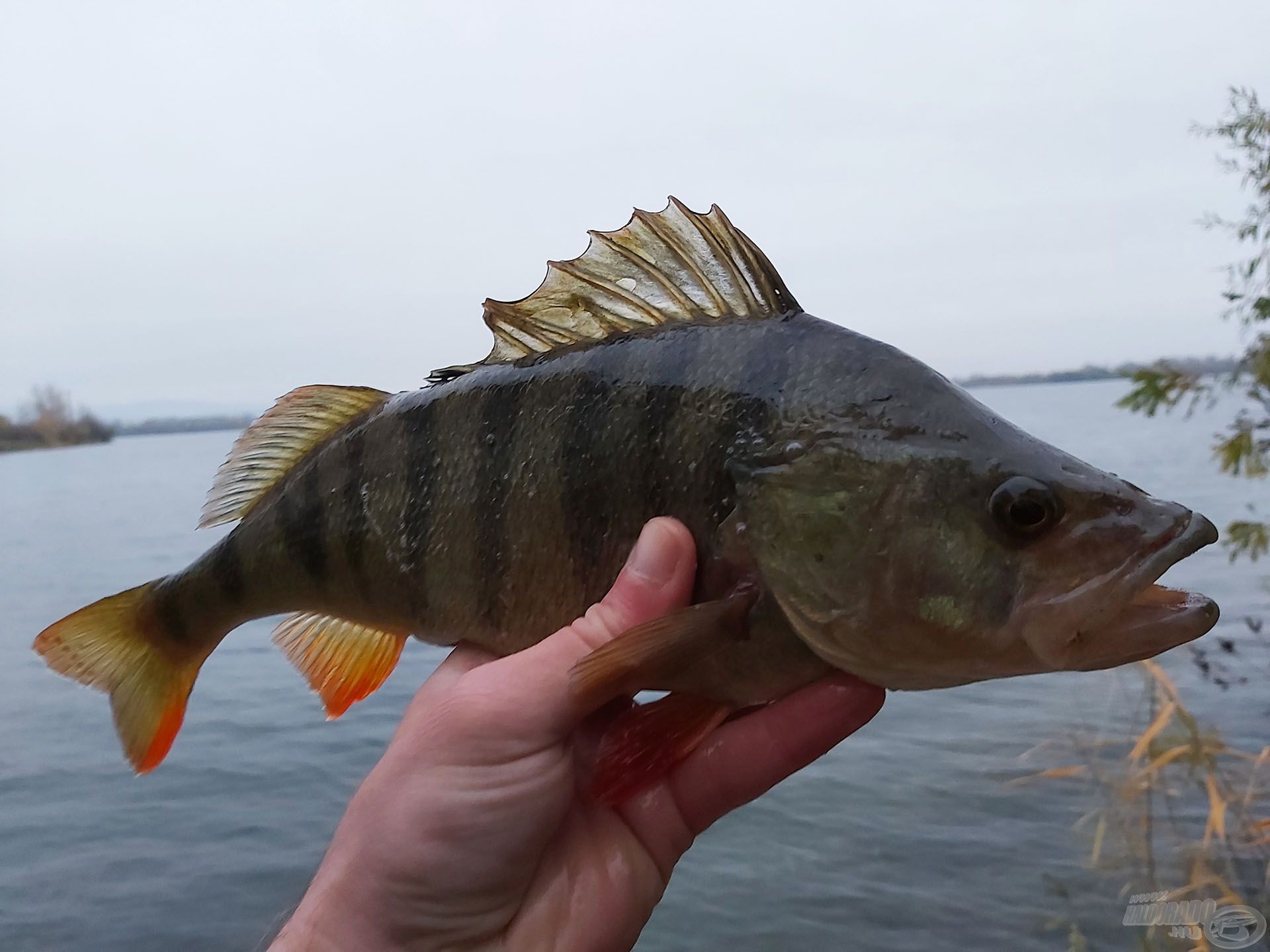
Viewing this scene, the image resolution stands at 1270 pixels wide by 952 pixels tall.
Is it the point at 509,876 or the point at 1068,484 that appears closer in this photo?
the point at 1068,484

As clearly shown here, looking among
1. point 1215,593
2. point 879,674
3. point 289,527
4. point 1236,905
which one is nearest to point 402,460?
point 289,527

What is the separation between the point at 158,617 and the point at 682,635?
5.87 ft

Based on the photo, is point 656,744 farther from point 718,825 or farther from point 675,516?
point 718,825

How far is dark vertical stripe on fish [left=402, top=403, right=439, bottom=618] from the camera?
2.31 meters

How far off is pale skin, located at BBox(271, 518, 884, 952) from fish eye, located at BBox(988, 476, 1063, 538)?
0.57 meters

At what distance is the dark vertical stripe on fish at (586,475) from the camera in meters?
2.12

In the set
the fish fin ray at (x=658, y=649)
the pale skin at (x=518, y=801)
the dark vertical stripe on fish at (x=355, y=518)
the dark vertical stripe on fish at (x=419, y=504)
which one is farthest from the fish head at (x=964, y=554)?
the dark vertical stripe on fish at (x=355, y=518)

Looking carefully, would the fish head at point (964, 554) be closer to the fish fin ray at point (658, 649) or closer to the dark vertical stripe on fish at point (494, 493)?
the fish fin ray at point (658, 649)

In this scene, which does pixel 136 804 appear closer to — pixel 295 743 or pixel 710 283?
pixel 295 743

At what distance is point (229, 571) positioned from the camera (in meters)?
2.59

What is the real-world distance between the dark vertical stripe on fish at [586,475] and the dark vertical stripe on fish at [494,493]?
0.53 feet

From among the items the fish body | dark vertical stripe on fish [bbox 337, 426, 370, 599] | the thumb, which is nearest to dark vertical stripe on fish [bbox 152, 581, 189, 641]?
the fish body

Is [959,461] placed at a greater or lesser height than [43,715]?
greater

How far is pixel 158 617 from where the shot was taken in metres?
2.72
